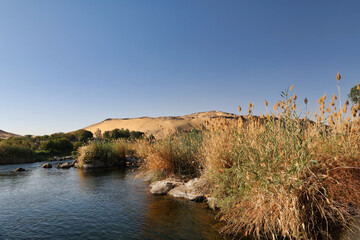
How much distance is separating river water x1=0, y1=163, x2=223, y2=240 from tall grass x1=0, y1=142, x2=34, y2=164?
43.1 feet

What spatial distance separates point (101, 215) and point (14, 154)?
1834cm

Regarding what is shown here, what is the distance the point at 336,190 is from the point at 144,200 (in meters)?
4.97

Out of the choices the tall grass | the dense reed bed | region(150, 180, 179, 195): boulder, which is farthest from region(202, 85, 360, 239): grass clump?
the tall grass

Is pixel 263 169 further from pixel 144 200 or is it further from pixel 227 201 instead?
pixel 144 200

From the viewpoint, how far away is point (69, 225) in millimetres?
4949

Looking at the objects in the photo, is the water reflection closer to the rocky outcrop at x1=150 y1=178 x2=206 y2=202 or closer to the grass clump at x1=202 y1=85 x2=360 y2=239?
the rocky outcrop at x1=150 y1=178 x2=206 y2=202

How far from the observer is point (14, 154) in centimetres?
1916

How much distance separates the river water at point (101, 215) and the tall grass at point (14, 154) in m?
13.2

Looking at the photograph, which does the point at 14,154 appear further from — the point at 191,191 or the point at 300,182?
the point at 300,182

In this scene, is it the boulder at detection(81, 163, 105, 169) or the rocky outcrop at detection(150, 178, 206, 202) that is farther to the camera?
the boulder at detection(81, 163, 105, 169)

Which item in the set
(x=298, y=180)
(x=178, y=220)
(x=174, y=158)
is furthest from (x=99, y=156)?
(x=298, y=180)

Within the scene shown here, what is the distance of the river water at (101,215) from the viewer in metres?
4.45

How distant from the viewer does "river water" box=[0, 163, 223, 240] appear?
4.45 meters

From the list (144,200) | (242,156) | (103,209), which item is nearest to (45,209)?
(103,209)
